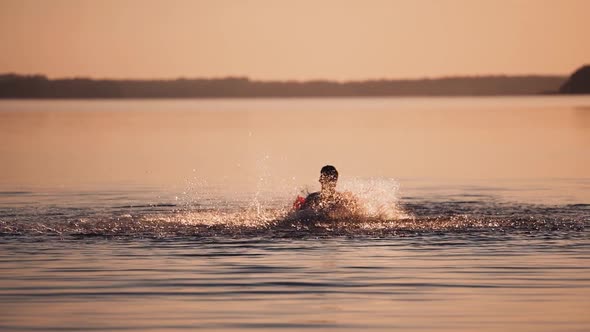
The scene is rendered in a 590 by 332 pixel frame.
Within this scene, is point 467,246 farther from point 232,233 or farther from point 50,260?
point 50,260

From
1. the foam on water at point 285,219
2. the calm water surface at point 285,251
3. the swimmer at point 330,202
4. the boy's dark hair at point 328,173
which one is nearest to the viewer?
the calm water surface at point 285,251

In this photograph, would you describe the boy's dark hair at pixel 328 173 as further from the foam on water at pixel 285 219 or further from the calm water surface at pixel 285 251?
the calm water surface at pixel 285 251

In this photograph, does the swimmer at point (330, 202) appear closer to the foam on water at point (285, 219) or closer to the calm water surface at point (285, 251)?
the foam on water at point (285, 219)

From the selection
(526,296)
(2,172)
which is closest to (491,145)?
(2,172)

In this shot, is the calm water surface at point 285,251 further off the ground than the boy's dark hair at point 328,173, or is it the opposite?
the boy's dark hair at point 328,173

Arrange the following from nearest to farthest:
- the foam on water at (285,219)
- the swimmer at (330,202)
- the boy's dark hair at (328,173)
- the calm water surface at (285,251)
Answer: the calm water surface at (285,251), the foam on water at (285,219), the swimmer at (330,202), the boy's dark hair at (328,173)

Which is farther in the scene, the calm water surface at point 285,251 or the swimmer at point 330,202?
the swimmer at point 330,202

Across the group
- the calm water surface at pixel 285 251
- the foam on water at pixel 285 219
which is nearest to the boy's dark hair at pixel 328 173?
the foam on water at pixel 285 219

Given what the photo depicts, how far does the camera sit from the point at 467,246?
1003 inches

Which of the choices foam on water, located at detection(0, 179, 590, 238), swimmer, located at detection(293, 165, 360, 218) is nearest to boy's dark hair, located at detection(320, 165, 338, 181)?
swimmer, located at detection(293, 165, 360, 218)

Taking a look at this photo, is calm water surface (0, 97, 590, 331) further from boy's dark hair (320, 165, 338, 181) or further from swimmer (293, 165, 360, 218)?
boy's dark hair (320, 165, 338, 181)

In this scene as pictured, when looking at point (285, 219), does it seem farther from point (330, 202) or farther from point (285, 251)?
point (285, 251)

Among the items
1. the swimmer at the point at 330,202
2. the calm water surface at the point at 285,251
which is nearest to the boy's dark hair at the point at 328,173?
the swimmer at the point at 330,202

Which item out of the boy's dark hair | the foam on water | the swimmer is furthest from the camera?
the boy's dark hair
